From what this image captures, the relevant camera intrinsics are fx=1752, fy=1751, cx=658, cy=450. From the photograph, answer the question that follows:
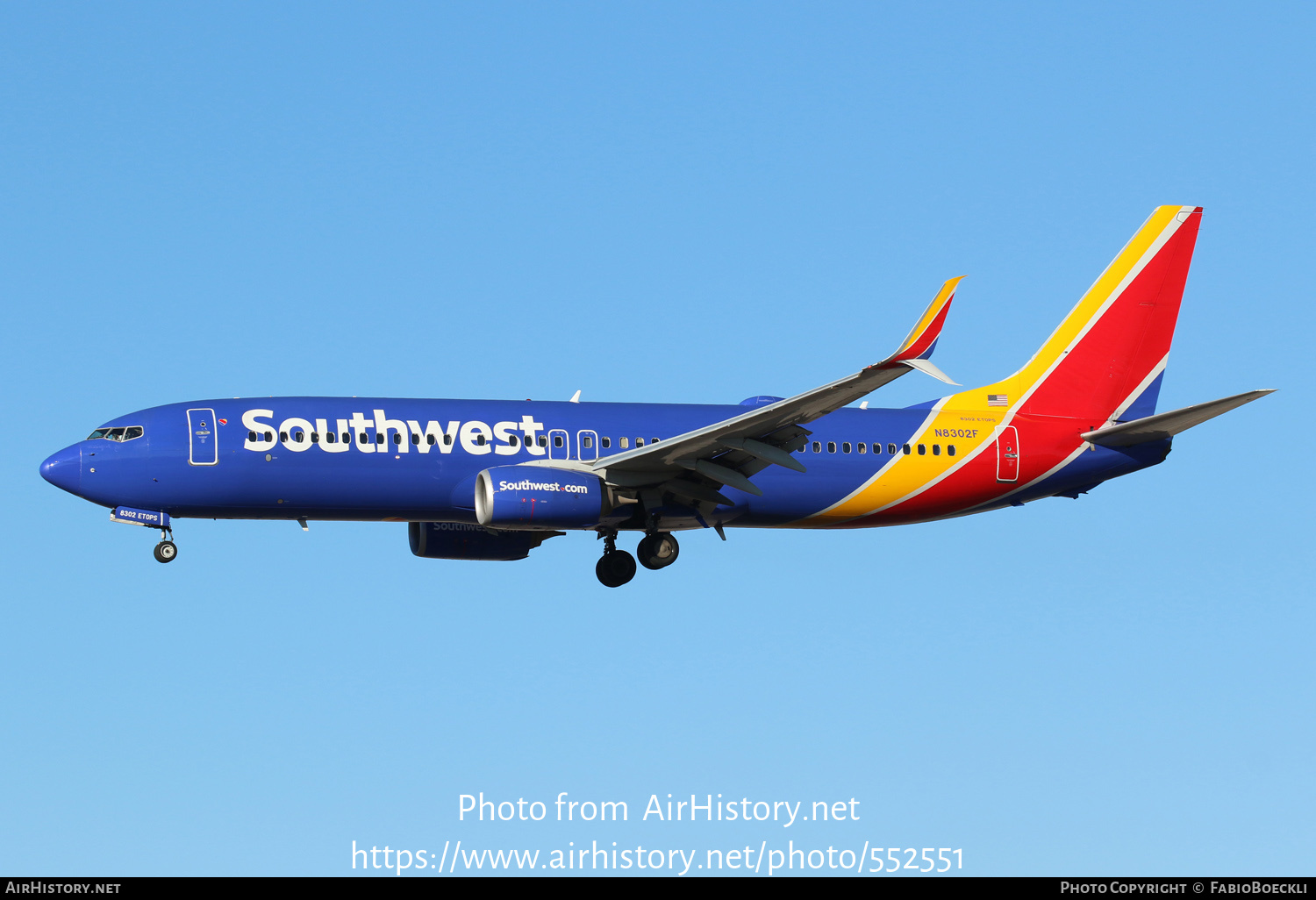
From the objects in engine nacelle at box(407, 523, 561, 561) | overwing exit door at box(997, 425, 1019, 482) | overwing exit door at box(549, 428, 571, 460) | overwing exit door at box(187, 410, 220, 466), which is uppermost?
overwing exit door at box(187, 410, 220, 466)

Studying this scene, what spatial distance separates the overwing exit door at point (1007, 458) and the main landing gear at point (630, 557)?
8850mm

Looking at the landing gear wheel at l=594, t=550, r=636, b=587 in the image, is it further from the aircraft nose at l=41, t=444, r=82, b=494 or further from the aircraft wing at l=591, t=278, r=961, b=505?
the aircraft nose at l=41, t=444, r=82, b=494

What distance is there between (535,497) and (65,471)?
11.0 m

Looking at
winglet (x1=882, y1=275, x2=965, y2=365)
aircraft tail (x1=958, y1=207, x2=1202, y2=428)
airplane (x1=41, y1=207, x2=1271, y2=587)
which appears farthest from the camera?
aircraft tail (x1=958, y1=207, x2=1202, y2=428)

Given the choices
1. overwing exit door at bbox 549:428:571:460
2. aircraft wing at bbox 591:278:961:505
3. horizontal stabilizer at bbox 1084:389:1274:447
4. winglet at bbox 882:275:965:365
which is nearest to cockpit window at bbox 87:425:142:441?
overwing exit door at bbox 549:428:571:460

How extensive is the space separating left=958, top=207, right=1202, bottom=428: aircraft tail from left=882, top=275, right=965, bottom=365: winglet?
11196 millimetres

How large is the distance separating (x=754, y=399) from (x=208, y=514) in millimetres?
13844

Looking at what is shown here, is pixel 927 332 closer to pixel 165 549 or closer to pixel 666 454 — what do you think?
pixel 666 454

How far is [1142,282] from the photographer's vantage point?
48844mm

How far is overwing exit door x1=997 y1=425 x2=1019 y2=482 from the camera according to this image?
151ft

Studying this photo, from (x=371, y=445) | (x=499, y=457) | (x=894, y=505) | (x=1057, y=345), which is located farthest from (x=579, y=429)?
(x=1057, y=345)

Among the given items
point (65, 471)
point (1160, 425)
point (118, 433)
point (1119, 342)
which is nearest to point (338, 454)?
point (118, 433)

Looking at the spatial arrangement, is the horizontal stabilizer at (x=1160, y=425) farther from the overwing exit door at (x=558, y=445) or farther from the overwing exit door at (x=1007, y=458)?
the overwing exit door at (x=558, y=445)

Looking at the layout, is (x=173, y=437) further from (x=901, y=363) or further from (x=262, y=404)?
(x=901, y=363)
